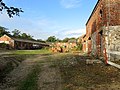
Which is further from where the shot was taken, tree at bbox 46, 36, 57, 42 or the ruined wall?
tree at bbox 46, 36, 57, 42

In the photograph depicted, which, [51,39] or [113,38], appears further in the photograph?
[51,39]

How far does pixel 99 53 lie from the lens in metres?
22.7

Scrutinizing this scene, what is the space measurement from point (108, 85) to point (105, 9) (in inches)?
454

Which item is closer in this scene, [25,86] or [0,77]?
[25,86]

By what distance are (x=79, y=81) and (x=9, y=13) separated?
22.0ft

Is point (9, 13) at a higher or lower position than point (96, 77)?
higher

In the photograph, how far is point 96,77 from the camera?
40.2 feet

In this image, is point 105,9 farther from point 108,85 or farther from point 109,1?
point 108,85

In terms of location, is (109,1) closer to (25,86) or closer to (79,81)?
(79,81)

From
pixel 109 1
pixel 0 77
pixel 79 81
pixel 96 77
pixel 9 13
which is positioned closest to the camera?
pixel 79 81

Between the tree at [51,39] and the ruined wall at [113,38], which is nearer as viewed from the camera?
the ruined wall at [113,38]

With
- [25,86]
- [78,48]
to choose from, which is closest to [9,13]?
[25,86]

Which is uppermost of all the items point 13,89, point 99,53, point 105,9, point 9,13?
point 105,9

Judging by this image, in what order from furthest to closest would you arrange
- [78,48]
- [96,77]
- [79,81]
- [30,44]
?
[30,44], [78,48], [96,77], [79,81]
